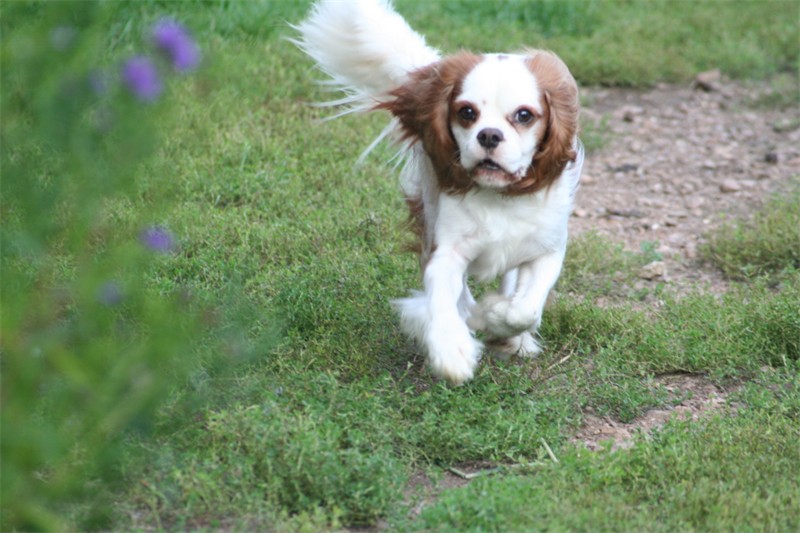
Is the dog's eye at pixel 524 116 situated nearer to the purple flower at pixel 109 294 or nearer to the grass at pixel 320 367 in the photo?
the grass at pixel 320 367

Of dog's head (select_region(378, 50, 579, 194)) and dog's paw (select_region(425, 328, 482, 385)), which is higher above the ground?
dog's head (select_region(378, 50, 579, 194))

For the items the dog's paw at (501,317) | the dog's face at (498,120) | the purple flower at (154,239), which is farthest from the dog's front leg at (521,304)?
the purple flower at (154,239)

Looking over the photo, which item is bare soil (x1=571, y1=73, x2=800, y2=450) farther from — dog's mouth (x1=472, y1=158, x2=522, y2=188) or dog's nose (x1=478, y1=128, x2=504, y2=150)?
dog's nose (x1=478, y1=128, x2=504, y2=150)

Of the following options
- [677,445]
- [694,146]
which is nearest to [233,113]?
[694,146]

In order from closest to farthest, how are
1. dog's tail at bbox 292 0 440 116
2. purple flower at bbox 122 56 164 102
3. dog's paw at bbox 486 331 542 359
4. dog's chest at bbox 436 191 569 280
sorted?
purple flower at bbox 122 56 164 102 < dog's chest at bbox 436 191 569 280 < dog's paw at bbox 486 331 542 359 < dog's tail at bbox 292 0 440 116

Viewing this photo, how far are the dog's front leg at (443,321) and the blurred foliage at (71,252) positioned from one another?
1085 millimetres

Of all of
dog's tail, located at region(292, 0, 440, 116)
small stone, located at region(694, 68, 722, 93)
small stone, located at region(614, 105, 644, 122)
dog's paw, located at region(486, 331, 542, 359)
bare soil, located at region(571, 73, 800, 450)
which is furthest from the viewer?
small stone, located at region(694, 68, 722, 93)

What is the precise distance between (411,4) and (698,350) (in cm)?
495

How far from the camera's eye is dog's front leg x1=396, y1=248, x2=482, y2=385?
4000 millimetres

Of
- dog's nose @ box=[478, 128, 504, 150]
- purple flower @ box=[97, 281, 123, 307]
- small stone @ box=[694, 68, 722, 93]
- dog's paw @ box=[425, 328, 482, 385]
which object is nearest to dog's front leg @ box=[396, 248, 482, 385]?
dog's paw @ box=[425, 328, 482, 385]

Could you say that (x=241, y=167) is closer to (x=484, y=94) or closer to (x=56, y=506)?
(x=484, y=94)

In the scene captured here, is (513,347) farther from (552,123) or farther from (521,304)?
(552,123)

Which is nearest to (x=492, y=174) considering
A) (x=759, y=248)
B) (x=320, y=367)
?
(x=320, y=367)

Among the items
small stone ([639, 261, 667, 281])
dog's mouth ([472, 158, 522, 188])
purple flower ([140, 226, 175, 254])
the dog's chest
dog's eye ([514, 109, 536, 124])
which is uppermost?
dog's eye ([514, 109, 536, 124])
